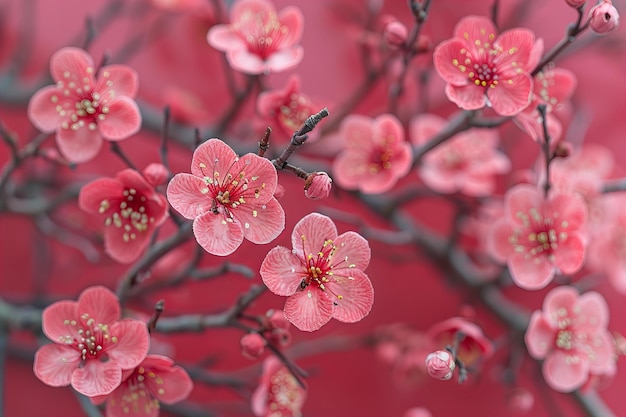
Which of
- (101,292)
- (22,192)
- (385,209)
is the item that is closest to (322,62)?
(385,209)

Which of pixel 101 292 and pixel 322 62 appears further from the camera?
pixel 322 62

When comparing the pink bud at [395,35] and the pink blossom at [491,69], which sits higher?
the pink blossom at [491,69]

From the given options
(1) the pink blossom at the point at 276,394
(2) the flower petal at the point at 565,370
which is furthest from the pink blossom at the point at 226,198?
(2) the flower petal at the point at 565,370

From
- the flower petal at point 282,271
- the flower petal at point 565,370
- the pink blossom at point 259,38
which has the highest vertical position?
the pink blossom at point 259,38

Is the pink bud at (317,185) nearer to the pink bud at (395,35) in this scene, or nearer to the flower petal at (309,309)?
the flower petal at (309,309)

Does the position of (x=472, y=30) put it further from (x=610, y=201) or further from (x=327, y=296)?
(x=610, y=201)

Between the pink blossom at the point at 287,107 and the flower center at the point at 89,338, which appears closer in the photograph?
the flower center at the point at 89,338

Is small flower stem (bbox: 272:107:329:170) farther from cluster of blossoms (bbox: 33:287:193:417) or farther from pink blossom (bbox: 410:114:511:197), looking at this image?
pink blossom (bbox: 410:114:511:197)

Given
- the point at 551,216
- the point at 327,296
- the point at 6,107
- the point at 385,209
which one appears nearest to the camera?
the point at 327,296
